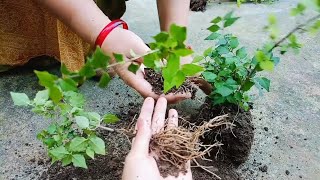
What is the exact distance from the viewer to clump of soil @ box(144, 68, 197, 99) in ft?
5.35

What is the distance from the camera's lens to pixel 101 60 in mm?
833

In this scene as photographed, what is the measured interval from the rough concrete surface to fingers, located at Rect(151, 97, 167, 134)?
357mm

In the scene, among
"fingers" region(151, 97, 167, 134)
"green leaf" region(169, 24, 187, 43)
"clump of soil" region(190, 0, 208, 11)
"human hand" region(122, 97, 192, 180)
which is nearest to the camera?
"green leaf" region(169, 24, 187, 43)

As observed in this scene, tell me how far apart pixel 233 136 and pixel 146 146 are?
43 centimetres

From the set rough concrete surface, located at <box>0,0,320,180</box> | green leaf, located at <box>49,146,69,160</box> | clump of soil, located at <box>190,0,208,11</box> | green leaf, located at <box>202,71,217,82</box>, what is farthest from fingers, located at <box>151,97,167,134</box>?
clump of soil, located at <box>190,0,208,11</box>

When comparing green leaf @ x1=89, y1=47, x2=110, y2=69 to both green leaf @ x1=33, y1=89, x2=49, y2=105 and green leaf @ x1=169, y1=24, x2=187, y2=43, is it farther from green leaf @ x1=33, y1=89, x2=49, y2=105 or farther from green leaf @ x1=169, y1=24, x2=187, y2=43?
green leaf @ x1=33, y1=89, x2=49, y2=105

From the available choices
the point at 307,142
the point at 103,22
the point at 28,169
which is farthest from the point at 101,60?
the point at 307,142

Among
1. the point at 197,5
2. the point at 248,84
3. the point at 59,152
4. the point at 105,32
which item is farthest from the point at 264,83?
the point at 197,5

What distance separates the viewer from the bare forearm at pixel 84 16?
159 cm

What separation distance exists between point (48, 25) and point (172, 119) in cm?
77

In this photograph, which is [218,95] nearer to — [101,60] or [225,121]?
[225,121]

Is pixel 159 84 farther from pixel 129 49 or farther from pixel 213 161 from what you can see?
pixel 213 161

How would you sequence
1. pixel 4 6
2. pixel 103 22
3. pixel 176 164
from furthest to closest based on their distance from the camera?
1. pixel 4 6
2. pixel 103 22
3. pixel 176 164

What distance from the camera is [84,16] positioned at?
159 cm
